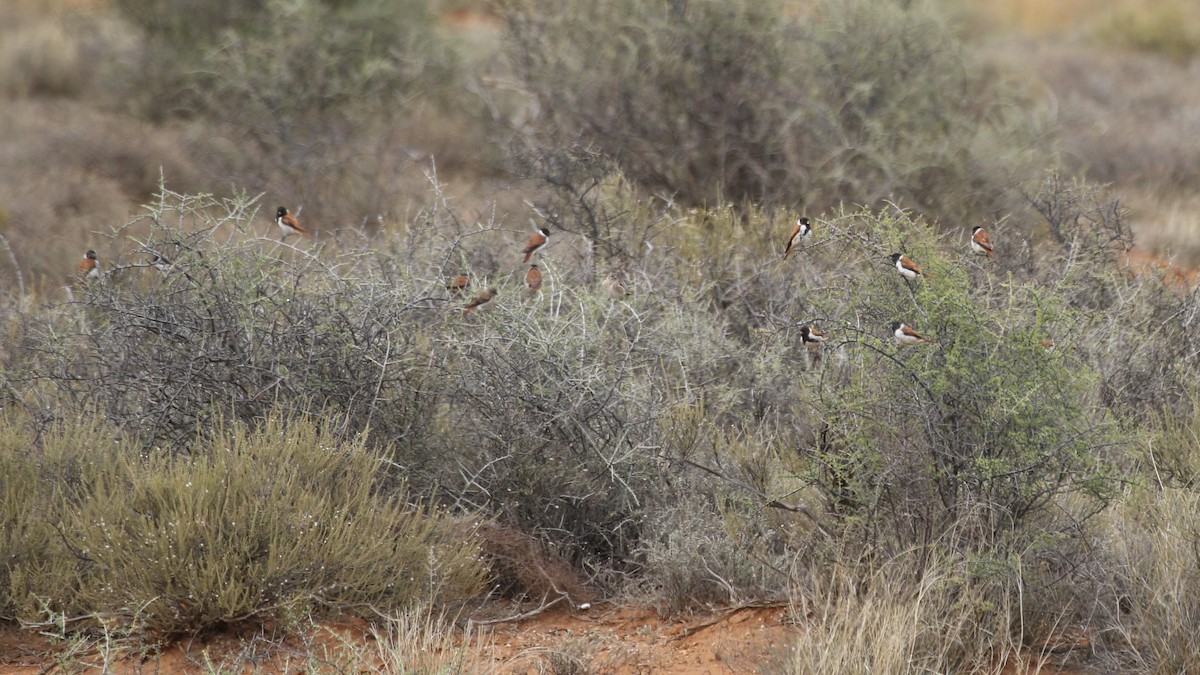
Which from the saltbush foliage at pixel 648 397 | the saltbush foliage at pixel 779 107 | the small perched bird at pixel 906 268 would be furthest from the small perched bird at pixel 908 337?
the saltbush foliage at pixel 779 107

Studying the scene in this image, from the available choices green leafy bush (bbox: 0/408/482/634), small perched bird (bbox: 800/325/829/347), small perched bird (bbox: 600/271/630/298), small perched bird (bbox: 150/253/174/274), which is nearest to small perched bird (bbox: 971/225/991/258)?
small perched bird (bbox: 800/325/829/347)

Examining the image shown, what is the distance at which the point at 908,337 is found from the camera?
4844 mm

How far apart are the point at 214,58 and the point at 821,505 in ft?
35.6

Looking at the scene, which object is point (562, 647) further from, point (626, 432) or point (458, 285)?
point (458, 285)

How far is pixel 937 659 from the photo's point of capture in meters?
4.45

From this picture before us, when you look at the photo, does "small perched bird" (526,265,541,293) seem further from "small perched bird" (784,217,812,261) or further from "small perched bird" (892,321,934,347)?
"small perched bird" (892,321,934,347)

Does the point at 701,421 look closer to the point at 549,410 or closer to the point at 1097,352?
the point at 549,410

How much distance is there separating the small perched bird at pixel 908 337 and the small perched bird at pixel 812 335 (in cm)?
58

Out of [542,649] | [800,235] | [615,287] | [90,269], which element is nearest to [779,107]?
[800,235]

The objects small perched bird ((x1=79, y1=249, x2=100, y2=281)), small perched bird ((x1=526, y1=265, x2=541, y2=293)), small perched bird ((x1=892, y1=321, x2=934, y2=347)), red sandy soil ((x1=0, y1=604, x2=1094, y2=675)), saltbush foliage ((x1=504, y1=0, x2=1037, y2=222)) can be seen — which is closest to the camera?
red sandy soil ((x1=0, y1=604, x2=1094, y2=675))

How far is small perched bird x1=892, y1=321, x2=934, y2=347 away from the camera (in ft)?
15.8

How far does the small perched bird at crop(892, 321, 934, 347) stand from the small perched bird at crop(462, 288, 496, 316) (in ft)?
6.27

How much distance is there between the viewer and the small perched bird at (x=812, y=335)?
550cm

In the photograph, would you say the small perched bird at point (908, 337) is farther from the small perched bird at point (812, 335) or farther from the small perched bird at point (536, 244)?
the small perched bird at point (536, 244)
